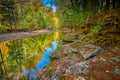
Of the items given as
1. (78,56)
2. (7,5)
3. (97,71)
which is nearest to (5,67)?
(78,56)

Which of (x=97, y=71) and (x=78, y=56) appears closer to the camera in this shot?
(x=97, y=71)

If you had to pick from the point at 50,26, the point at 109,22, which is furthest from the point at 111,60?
the point at 50,26

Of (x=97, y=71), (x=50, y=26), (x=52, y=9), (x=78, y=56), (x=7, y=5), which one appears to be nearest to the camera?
(x=97, y=71)

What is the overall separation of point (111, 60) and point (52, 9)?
57.0 meters

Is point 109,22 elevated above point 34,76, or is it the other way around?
point 109,22

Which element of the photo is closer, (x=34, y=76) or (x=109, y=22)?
(x=34, y=76)

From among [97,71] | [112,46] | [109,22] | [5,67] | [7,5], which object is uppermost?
[7,5]

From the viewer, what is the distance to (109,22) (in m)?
8.55

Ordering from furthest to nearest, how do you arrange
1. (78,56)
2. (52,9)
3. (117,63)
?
(52,9)
(78,56)
(117,63)

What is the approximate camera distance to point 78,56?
823 centimetres

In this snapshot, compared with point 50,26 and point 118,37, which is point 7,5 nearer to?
point 50,26

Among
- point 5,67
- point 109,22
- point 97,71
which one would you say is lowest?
point 5,67

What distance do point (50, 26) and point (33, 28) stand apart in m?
9.05

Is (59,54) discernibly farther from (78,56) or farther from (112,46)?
(112,46)
